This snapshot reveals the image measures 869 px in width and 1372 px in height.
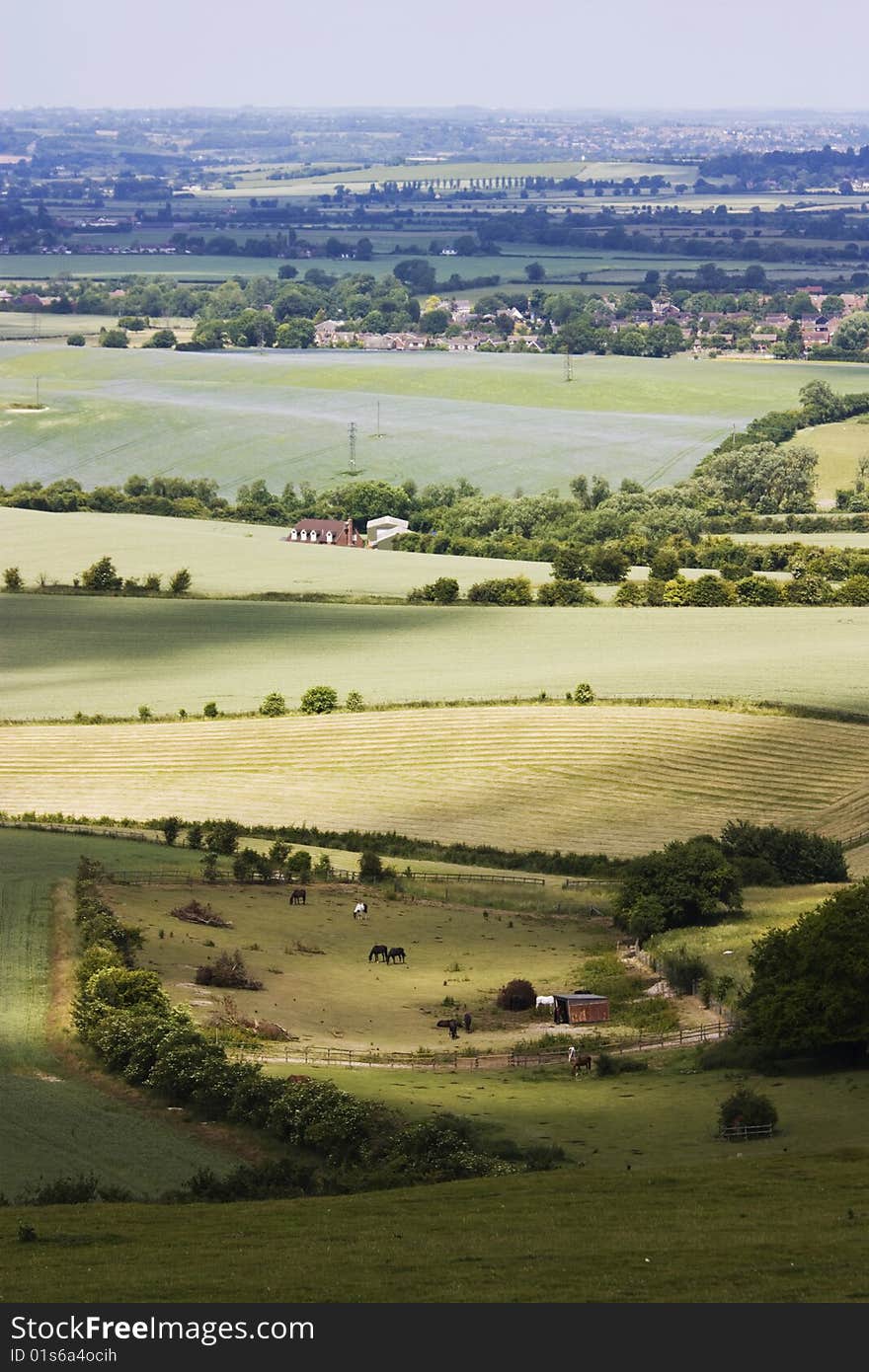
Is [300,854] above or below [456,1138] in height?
below

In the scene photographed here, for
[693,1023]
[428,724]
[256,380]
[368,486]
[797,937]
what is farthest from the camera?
[256,380]

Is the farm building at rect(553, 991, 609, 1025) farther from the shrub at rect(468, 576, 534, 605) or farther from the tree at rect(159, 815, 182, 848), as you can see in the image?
the shrub at rect(468, 576, 534, 605)

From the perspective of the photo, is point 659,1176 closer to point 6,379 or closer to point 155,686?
point 155,686

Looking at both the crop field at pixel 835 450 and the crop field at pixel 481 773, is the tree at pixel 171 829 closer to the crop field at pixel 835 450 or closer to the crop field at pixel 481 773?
the crop field at pixel 481 773

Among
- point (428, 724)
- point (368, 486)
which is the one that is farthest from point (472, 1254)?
point (368, 486)

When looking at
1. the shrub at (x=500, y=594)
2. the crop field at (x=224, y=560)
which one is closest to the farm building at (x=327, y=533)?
the crop field at (x=224, y=560)

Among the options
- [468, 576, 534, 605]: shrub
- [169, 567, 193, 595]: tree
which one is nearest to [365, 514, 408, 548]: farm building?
[169, 567, 193, 595]: tree
